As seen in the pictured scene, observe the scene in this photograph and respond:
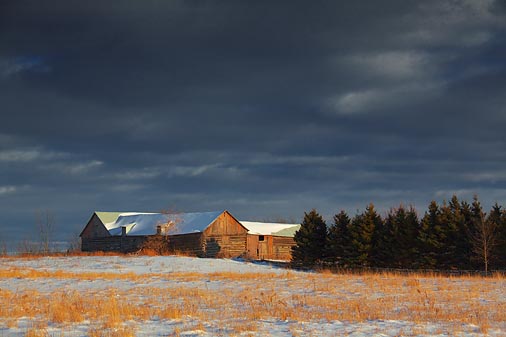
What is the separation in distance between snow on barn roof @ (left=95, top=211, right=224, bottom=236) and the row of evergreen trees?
2027 centimetres

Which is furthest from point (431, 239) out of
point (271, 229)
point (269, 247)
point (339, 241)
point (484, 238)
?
point (271, 229)

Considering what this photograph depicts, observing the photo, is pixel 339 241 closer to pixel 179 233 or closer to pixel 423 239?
pixel 423 239

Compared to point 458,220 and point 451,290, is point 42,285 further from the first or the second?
point 458,220

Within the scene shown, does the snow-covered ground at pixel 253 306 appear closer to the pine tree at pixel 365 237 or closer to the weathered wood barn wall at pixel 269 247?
the pine tree at pixel 365 237

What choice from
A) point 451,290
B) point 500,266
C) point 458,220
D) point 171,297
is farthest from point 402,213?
point 171,297

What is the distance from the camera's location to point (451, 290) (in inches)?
1030

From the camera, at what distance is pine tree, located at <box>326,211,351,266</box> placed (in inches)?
2013

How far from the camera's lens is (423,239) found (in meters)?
46.2

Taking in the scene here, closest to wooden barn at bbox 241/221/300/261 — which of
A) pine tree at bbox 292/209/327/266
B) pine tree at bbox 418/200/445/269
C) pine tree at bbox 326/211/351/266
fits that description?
pine tree at bbox 292/209/327/266

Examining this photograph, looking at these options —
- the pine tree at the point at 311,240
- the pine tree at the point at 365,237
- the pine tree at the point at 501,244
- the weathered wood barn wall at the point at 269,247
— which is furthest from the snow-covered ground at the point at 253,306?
the weathered wood barn wall at the point at 269,247

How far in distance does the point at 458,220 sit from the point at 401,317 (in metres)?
31.9

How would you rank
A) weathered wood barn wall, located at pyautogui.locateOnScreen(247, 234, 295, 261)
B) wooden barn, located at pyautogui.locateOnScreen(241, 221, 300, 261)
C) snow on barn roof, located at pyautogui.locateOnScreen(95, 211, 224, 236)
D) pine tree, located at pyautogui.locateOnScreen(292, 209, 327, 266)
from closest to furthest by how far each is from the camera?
pine tree, located at pyautogui.locateOnScreen(292, 209, 327, 266) < snow on barn roof, located at pyautogui.locateOnScreen(95, 211, 224, 236) < weathered wood barn wall, located at pyautogui.locateOnScreen(247, 234, 295, 261) < wooden barn, located at pyautogui.locateOnScreen(241, 221, 300, 261)

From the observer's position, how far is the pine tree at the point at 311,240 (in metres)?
54.2

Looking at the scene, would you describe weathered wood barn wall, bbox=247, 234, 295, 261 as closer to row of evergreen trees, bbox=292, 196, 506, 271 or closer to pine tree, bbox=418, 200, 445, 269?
row of evergreen trees, bbox=292, 196, 506, 271
